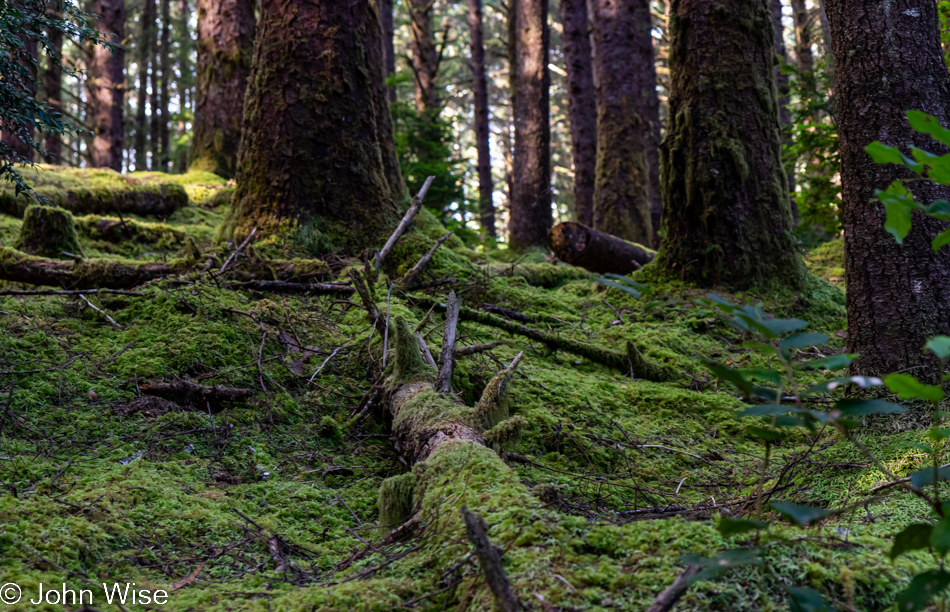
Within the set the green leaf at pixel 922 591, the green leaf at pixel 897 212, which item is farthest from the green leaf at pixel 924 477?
the green leaf at pixel 897 212

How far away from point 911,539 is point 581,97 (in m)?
13.1

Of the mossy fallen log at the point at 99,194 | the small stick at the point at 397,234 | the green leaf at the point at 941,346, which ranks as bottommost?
the green leaf at the point at 941,346

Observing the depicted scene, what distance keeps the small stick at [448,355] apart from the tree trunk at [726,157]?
3281 millimetres

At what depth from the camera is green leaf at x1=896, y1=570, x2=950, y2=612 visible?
1.20m

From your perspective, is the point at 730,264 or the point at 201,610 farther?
the point at 730,264

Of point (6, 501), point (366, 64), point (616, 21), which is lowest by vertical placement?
point (6, 501)

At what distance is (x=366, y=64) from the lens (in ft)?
20.7

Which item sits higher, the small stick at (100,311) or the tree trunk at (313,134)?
the tree trunk at (313,134)

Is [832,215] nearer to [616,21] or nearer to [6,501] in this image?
[616,21]

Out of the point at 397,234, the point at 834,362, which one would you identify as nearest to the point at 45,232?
the point at 397,234

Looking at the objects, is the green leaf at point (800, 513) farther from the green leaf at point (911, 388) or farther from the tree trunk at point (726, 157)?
the tree trunk at point (726, 157)

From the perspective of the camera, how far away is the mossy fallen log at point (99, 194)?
7.36 meters

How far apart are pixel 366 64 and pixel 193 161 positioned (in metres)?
5.66

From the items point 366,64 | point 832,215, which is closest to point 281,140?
point 366,64
